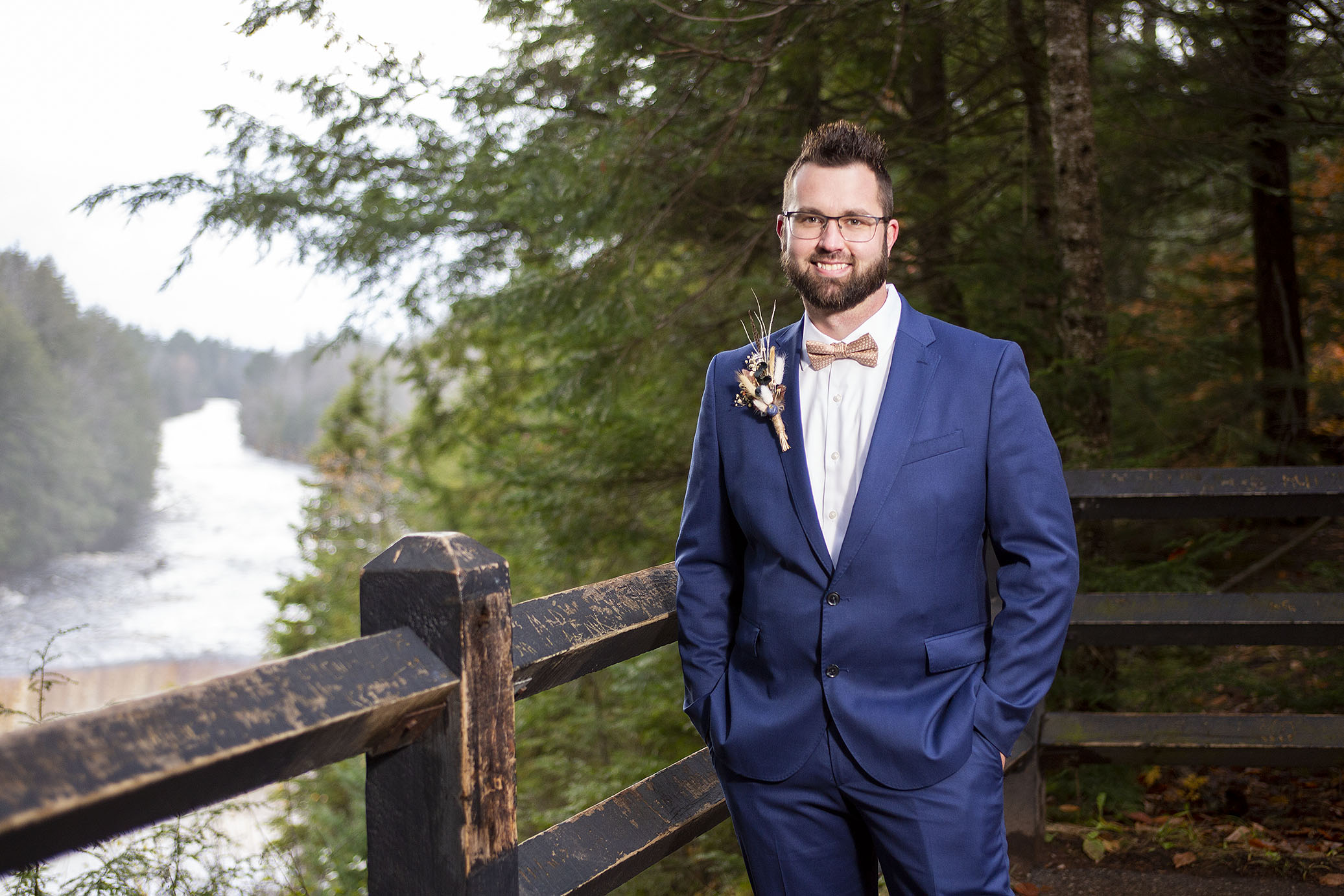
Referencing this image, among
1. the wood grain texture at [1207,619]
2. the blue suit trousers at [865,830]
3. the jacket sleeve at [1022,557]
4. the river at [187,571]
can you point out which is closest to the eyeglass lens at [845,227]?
the jacket sleeve at [1022,557]

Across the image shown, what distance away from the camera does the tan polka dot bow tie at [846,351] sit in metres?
2.03

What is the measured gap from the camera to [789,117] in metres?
6.78

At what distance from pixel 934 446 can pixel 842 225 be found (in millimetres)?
520

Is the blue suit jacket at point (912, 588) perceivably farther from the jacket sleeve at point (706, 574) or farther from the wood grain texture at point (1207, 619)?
the wood grain texture at point (1207, 619)

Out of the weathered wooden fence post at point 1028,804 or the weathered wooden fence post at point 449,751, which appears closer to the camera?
the weathered wooden fence post at point 449,751

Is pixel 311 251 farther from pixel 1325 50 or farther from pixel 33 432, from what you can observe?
pixel 33 432

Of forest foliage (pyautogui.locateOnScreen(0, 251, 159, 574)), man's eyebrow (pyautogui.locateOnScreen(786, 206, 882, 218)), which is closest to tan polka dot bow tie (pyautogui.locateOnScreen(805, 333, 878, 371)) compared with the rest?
man's eyebrow (pyautogui.locateOnScreen(786, 206, 882, 218))

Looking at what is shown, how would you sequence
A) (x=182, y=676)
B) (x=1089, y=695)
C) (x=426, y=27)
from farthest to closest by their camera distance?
(x=182, y=676)
(x=426, y=27)
(x=1089, y=695)

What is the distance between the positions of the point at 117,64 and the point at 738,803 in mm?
32612

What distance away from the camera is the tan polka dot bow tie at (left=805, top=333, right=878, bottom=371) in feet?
6.66

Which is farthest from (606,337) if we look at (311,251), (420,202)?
(311,251)

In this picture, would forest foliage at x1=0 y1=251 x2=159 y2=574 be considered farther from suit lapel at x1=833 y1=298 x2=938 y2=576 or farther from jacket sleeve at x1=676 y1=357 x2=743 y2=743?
suit lapel at x1=833 y1=298 x2=938 y2=576

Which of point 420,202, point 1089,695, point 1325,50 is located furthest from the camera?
point 420,202

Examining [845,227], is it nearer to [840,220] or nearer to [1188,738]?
[840,220]
